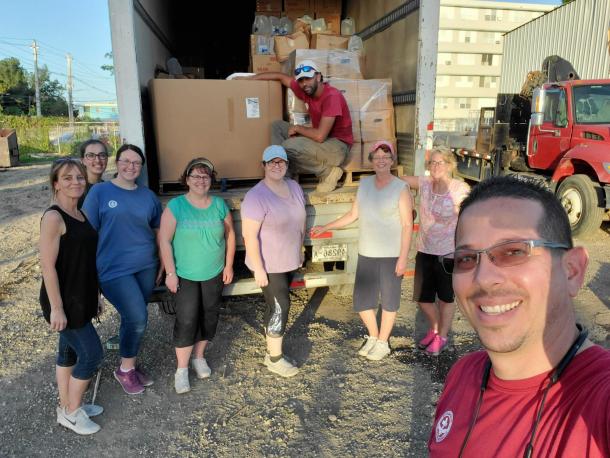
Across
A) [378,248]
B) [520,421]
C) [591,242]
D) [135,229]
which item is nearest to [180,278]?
[135,229]

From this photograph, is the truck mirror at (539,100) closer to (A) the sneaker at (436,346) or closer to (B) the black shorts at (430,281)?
(B) the black shorts at (430,281)

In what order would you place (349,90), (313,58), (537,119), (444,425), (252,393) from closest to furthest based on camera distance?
(444,425) < (252,393) < (349,90) < (313,58) < (537,119)

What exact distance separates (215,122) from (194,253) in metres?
1.25

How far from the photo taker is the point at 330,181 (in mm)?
3771

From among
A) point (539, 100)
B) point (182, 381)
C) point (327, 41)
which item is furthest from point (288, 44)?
point (539, 100)

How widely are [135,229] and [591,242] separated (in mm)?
6673

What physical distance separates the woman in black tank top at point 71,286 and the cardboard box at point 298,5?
4.10m

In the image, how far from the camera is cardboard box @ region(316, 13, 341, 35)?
5.65 meters

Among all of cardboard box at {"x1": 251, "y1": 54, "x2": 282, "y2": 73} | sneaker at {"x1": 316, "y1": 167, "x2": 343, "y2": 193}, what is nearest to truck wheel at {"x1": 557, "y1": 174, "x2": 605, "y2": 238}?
sneaker at {"x1": 316, "y1": 167, "x2": 343, "y2": 193}

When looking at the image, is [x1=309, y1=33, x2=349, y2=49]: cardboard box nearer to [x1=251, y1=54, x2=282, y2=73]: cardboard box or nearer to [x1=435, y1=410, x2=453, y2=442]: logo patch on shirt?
[x1=251, y1=54, x2=282, y2=73]: cardboard box

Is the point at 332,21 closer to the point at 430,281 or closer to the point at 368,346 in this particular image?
the point at 430,281

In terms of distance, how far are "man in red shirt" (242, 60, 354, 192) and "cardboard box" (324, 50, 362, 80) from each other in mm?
725

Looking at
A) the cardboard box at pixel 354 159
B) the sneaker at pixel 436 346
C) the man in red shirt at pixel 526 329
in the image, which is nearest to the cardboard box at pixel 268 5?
the cardboard box at pixel 354 159

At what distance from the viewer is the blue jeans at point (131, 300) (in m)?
2.94
